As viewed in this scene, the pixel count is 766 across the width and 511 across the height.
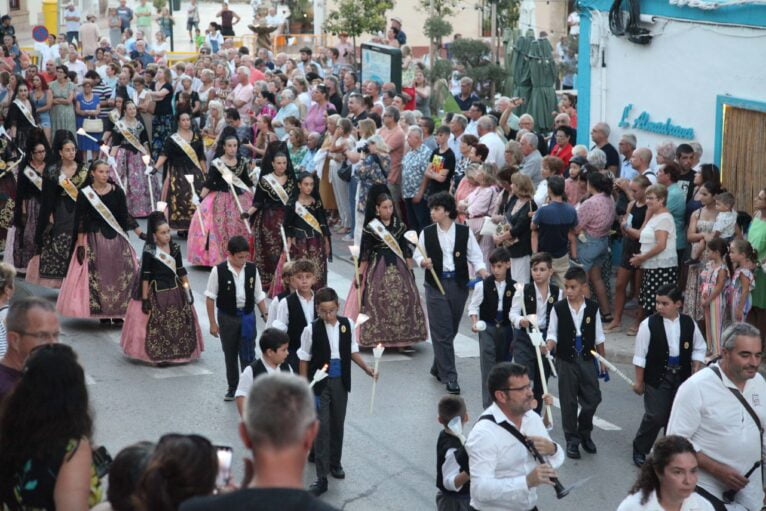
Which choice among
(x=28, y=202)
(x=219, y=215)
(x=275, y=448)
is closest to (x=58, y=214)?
(x=28, y=202)

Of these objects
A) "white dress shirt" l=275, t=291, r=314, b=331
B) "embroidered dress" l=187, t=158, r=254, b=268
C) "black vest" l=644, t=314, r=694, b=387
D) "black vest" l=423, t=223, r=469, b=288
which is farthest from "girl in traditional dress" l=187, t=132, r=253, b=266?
"black vest" l=644, t=314, r=694, b=387

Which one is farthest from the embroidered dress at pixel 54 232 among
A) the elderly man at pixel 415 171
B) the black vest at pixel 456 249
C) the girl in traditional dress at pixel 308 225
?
the elderly man at pixel 415 171

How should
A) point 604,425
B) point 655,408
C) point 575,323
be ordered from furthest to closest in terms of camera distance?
point 604,425 < point 575,323 < point 655,408

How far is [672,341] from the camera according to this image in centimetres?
916

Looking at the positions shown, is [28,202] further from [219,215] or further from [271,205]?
[271,205]

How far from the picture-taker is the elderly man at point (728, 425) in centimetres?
682

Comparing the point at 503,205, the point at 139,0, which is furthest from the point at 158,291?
the point at 139,0

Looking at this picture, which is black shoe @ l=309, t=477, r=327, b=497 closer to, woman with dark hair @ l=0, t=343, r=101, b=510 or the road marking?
the road marking

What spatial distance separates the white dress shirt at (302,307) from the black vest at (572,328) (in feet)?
5.89

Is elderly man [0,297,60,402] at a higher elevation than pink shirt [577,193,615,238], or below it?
higher

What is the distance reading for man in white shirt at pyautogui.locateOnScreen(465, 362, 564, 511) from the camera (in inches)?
251

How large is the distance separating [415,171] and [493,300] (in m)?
6.01

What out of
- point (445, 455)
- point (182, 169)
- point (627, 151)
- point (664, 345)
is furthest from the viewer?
point (182, 169)

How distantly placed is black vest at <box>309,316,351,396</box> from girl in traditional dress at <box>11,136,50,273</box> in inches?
236
